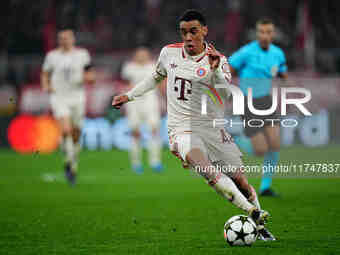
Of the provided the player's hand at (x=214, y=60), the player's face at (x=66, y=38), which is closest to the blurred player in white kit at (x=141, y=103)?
the player's face at (x=66, y=38)

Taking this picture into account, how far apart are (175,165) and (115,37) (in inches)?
241

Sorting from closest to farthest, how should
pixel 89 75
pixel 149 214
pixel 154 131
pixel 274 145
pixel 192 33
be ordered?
pixel 192 33
pixel 149 214
pixel 274 145
pixel 89 75
pixel 154 131

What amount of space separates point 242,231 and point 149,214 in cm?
258

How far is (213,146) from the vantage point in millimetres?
6516

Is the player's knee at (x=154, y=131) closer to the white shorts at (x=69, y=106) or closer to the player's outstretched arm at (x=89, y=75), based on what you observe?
the white shorts at (x=69, y=106)

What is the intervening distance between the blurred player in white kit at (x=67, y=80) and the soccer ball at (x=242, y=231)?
6635mm

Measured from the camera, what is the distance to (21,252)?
243 inches

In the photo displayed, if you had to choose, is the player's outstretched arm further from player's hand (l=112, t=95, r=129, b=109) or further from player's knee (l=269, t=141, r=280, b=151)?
player's hand (l=112, t=95, r=129, b=109)

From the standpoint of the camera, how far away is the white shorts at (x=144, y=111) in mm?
15602

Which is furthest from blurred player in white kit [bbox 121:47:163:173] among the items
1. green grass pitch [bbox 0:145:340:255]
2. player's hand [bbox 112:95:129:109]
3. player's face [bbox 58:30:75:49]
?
player's hand [bbox 112:95:129:109]

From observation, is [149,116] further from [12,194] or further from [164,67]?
[164,67]

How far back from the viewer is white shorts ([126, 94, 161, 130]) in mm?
15602
